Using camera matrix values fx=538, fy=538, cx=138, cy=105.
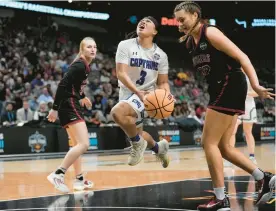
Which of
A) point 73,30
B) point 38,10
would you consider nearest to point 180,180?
point 38,10

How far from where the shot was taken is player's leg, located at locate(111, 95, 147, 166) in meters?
7.64

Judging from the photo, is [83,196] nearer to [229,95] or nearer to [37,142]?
[229,95]

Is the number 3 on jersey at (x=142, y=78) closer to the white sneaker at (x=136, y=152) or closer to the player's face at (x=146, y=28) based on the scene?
the player's face at (x=146, y=28)

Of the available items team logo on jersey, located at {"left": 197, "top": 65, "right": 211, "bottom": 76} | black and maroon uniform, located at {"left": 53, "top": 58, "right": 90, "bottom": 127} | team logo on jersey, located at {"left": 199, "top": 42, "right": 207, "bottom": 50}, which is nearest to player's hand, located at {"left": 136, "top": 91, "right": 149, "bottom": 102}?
black and maroon uniform, located at {"left": 53, "top": 58, "right": 90, "bottom": 127}

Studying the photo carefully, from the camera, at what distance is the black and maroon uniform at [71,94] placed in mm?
8070

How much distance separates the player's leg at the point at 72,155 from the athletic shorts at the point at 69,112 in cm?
7

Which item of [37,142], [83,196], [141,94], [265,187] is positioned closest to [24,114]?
[37,142]

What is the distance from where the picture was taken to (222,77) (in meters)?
5.81

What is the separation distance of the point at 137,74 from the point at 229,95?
2224 mm

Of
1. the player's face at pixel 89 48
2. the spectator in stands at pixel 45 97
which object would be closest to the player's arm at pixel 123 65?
the player's face at pixel 89 48

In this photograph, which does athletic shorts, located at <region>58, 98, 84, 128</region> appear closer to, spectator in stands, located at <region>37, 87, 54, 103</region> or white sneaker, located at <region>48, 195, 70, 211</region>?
white sneaker, located at <region>48, 195, 70, 211</region>

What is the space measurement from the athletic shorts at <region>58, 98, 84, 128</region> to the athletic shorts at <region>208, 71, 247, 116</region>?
2.80 metres

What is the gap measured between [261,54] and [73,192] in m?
27.2

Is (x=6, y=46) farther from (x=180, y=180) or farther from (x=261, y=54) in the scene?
(x=261, y=54)
